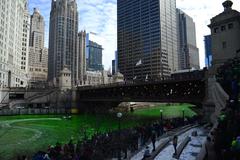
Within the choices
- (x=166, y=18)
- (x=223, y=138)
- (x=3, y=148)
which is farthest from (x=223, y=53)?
(x=166, y=18)

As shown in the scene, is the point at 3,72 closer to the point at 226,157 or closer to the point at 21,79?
the point at 21,79

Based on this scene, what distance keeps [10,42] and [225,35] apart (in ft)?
Result: 321

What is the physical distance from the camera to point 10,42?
4247 inches

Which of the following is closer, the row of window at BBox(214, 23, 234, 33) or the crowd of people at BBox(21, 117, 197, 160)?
the crowd of people at BBox(21, 117, 197, 160)

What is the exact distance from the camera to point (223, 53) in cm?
4059

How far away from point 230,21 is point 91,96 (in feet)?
195

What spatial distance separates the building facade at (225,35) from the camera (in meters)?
38.7

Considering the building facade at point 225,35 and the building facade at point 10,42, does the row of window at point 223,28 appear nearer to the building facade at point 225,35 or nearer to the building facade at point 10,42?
the building facade at point 225,35

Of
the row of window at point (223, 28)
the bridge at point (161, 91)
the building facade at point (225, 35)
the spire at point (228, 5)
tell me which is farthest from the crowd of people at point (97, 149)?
the spire at point (228, 5)

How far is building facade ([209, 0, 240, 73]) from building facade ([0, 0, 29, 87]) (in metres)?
77.4

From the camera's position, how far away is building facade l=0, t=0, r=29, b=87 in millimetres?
97688

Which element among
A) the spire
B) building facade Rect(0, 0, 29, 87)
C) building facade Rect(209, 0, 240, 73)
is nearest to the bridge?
building facade Rect(209, 0, 240, 73)

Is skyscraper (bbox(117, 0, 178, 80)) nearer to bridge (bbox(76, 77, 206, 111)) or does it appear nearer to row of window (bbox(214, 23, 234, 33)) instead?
bridge (bbox(76, 77, 206, 111))

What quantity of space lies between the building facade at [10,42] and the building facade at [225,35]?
254 feet
